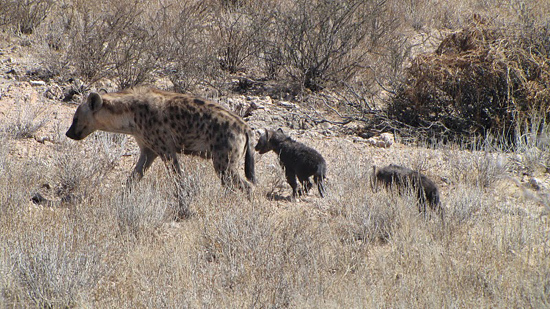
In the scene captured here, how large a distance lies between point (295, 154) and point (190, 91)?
524cm

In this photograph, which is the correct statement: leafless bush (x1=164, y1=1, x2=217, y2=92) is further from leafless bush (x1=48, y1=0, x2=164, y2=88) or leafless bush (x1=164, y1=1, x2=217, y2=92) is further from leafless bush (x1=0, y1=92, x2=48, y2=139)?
leafless bush (x1=0, y1=92, x2=48, y2=139)

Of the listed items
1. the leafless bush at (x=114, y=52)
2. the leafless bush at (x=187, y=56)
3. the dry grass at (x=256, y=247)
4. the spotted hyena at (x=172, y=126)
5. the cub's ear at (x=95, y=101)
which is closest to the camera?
the dry grass at (x=256, y=247)

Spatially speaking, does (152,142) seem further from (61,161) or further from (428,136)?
(428,136)

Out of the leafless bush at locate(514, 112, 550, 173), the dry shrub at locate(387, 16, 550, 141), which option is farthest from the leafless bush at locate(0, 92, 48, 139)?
the leafless bush at locate(514, 112, 550, 173)

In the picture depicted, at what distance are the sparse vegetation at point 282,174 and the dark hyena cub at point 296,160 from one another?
0.30 meters

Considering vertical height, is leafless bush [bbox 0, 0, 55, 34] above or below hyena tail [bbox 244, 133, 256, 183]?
above

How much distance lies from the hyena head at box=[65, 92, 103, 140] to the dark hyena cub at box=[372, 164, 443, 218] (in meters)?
3.70

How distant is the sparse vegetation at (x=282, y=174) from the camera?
16.3 feet

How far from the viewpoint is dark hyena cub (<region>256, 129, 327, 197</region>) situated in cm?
798

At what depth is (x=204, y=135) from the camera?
24.0ft

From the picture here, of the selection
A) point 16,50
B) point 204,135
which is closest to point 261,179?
point 204,135

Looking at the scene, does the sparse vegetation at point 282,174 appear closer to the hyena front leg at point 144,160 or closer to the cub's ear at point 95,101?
the hyena front leg at point 144,160

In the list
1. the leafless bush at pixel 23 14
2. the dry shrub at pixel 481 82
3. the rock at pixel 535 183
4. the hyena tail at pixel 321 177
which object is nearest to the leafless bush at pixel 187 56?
the leafless bush at pixel 23 14

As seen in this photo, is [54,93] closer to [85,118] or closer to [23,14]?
[23,14]
